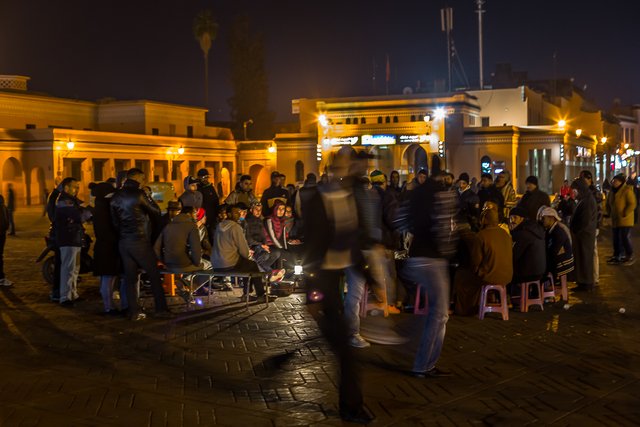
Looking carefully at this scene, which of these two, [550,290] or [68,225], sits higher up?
[68,225]

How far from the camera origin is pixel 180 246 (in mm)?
10164

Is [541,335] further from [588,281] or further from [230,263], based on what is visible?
[230,263]

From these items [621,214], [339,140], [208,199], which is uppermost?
[339,140]

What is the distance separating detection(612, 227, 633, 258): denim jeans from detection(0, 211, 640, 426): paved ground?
511 centimetres

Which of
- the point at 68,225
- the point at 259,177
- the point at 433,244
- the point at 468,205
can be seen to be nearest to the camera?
the point at 433,244

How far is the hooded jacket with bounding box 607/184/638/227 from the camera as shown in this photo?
14766 millimetres

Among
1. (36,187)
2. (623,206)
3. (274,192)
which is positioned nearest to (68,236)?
(274,192)

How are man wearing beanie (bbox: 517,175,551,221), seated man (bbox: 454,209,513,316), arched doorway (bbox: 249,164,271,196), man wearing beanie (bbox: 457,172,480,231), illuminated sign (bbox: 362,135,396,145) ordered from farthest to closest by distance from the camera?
arched doorway (bbox: 249,164,271,196) → illuminated sign (bbox: 362,135,396,145) → man wearing beanie (bbox: 517,175,551,221) → man wearing beanie (bbox: 457,172,480,231) → seated man (bbox: 454,209,513,316)

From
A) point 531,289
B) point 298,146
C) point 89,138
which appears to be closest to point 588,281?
point 531,289

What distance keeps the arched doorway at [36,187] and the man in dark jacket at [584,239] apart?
122ft

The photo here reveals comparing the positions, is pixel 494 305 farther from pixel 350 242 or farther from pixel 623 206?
pixel 623 206

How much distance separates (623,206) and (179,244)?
908 centimetres

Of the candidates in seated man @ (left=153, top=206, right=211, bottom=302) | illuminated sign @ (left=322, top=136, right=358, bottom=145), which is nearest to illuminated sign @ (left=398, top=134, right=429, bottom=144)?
illuminated sign @ (left=322, top=136, right=358, bottom=145)

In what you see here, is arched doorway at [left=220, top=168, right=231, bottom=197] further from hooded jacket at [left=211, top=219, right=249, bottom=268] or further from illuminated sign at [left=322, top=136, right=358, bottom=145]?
hooded jacket at [left=211, top=219, right=249, bottom=268]
